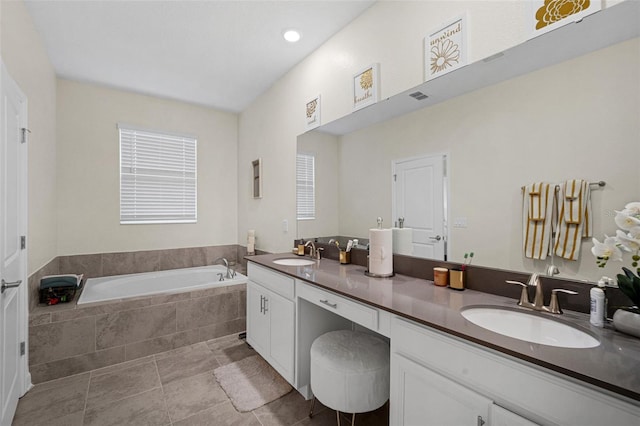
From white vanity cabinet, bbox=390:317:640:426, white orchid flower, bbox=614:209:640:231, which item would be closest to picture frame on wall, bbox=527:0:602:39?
white orchid flower, bbox=614:209:640:231

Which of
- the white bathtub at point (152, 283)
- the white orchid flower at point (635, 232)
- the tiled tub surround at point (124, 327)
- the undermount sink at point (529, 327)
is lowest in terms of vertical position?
the tiled tub surround at point (124, 327)

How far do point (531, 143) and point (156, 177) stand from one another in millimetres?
3721

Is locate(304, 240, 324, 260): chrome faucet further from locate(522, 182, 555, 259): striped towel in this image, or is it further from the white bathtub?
locate(522, 182, 555, 259): striped towel

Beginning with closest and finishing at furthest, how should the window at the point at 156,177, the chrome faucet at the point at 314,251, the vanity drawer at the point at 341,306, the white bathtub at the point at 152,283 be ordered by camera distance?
the vanity drawer at the point at 341,306, the chrome faucet at the point at 314,251, the white bathtub at the point at 152,283, the window at the point at 156,177

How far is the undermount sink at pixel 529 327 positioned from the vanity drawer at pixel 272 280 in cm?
113

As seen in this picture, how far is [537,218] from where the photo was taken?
121cm

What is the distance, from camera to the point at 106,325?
2.39m

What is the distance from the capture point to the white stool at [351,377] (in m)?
1.48

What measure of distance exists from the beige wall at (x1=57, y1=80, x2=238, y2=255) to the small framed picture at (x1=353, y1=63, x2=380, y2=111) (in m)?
2.52

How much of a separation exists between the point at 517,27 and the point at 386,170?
0.93 meters

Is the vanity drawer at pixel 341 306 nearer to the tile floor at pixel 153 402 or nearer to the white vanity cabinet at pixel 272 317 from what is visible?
the white vanity cabinet at pixel 272 317

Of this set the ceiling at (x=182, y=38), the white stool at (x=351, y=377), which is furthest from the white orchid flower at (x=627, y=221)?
the ceiling at (x=182, y=38)

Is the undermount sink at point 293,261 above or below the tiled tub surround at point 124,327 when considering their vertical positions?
above

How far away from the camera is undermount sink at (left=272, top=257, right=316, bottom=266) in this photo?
→ 237 centimetres
